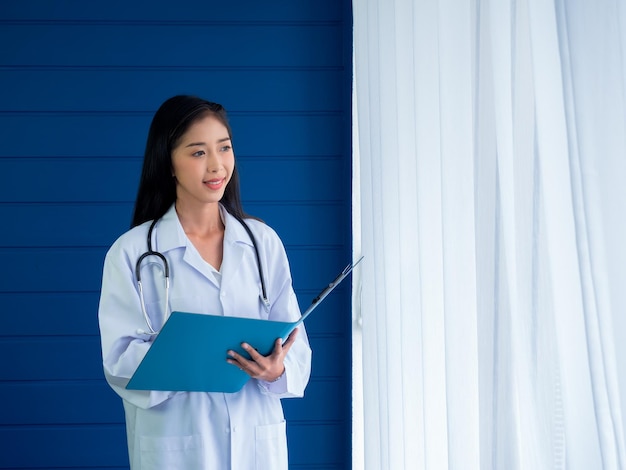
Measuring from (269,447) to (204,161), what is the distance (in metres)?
0.71

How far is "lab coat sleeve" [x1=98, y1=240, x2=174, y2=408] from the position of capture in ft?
5.51

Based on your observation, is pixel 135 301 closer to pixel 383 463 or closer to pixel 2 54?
pixel 383 463

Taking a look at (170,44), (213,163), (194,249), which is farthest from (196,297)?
(170,44)

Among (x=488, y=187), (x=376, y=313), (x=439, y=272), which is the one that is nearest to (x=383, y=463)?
(x=376, y=313)

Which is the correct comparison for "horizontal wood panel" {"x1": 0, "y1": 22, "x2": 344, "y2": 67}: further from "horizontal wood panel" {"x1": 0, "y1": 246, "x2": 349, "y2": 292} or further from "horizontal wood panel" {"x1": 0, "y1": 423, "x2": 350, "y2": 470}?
"horizontal wood panel" {"x1": 0, "y1": 423, "x2": 350, "y2": 470}

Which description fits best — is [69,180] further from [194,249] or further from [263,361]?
[263,361]

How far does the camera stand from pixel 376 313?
204cm

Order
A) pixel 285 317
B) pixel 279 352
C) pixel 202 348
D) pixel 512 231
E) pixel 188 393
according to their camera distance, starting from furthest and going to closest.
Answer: pixel 285 317, pixel 188 393, pixel 279 352, pixel 202 348, pixel 512 231

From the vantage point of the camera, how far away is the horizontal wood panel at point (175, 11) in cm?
270

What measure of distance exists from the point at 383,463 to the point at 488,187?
109 centimetres

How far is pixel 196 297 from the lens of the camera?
5.82 ft

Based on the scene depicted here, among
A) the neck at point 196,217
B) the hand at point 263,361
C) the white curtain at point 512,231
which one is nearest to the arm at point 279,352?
the hand at point 263,361

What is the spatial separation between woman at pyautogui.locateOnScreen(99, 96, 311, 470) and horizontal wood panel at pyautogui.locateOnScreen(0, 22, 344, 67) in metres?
0.92

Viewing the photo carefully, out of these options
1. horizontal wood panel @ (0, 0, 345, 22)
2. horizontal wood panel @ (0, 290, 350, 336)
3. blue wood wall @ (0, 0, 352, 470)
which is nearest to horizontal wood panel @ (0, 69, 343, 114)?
blue wood wall @ (0, 0, 352, 470)
